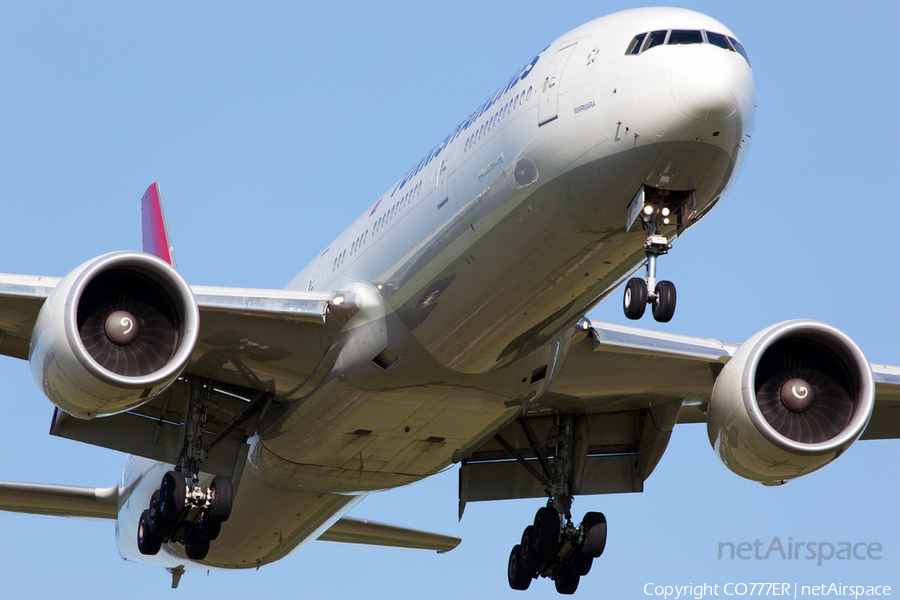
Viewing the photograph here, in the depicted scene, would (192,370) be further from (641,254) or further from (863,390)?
(863,390)

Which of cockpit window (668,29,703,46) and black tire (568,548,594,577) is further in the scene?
black tire (568,548,594,577)

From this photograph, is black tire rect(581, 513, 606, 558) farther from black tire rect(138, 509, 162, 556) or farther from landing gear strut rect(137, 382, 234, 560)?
black tire rect(138, 509, 162, 556)

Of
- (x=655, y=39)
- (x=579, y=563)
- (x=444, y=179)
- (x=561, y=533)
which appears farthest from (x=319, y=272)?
(x=655, y=39)

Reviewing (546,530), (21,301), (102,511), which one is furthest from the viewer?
(102,511)

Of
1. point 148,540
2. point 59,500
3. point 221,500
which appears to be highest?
point 59,500

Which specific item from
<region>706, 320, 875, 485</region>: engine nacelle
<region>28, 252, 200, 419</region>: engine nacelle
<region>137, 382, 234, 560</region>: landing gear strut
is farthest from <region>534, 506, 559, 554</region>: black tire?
<region>28, 252, 200, 419</region>: engine nacelle

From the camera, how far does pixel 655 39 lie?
13.1 meters

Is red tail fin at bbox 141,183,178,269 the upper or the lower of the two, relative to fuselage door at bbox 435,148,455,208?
upper

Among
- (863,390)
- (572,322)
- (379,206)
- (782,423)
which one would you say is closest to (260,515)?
(379,206)

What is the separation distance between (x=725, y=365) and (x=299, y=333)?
6242mm

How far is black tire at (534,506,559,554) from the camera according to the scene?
19.5 meters

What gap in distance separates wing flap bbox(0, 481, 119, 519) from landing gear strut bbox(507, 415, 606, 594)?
25.0ft

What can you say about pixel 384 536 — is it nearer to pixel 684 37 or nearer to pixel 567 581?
pixel 567 581

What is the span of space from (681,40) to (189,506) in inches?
374
